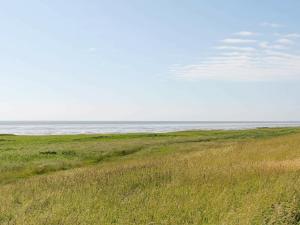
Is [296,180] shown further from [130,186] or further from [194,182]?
[130,186]

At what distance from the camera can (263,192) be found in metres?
11.4

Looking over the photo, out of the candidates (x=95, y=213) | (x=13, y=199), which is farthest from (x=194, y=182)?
(x=13, y=199)

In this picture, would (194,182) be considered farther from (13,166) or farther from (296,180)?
(13,166)

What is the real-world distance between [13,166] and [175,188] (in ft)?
60.5

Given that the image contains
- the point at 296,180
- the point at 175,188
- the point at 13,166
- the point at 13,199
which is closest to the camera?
the point at 296,180

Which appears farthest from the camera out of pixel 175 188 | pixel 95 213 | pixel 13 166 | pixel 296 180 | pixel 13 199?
pixel 13 166

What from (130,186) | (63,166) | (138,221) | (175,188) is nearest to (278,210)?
(138,221)

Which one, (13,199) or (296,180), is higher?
(296,180)

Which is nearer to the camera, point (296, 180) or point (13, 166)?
point (296, 180)

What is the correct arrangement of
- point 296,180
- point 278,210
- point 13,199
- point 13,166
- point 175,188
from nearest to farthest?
1. point 278,210
2. point 296,180
3. point 175,188
4. point 13,199
5. point 13,166

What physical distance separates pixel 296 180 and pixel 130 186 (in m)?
5.50

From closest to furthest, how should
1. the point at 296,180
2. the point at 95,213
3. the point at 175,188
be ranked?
the point at 95,213, the point at 296,180, the point at 175,188

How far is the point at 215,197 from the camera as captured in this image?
11578 millimetres

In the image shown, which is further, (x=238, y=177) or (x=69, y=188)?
(x=69, y=188)
